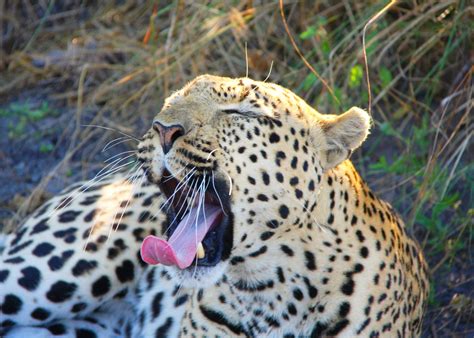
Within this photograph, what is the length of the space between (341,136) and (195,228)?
75 cm

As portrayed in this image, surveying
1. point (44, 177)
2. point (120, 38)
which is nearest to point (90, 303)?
point (44, 177)

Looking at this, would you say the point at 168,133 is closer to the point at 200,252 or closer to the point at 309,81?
the point at 200,252

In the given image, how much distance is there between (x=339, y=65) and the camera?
635 centimetres

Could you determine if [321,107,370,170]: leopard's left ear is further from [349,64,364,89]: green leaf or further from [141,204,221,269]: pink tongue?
[349,64,364,89]: green leaf

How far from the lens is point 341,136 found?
4.23m

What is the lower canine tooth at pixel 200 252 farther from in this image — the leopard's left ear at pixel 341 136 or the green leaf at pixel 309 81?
the green leaf at pixel 309 81

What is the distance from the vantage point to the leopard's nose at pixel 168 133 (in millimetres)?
4047

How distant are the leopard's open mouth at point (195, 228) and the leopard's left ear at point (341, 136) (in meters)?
0.51

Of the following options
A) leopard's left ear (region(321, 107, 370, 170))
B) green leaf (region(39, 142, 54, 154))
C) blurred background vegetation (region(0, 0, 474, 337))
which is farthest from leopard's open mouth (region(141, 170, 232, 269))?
green leaf (region(39, 142, 54, 154))

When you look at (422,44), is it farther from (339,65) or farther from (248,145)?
(248,145)

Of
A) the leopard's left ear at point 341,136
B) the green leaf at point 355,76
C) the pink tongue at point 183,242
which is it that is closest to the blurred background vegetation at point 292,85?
the green leaf at point 355,76

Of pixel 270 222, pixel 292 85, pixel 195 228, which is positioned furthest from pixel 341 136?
pixel 292 85

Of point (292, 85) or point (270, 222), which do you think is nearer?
point (270, 222)

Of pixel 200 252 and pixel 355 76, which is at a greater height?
pixel 355 76
